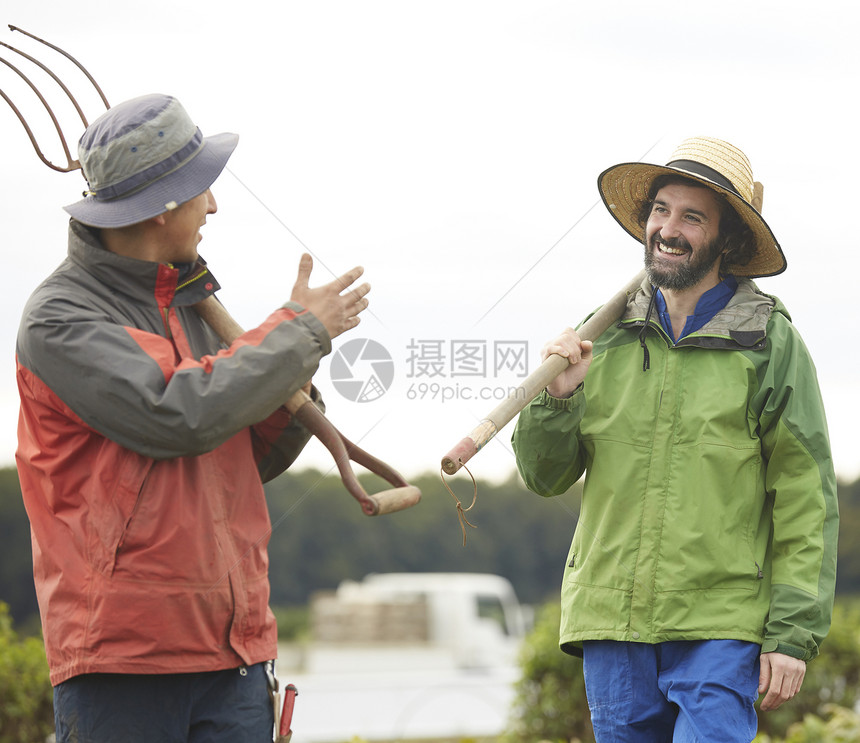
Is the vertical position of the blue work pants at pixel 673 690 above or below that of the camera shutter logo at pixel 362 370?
below

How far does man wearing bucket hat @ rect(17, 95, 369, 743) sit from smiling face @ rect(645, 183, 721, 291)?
101cm

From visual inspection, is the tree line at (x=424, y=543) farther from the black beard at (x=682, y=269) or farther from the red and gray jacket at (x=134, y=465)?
the red and gray jacket at (x=134, y=465)

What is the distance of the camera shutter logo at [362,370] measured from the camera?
289cm

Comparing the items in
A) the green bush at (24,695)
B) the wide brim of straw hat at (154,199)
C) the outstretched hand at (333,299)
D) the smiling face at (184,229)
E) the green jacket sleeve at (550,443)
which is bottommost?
the green bush at (24,695)

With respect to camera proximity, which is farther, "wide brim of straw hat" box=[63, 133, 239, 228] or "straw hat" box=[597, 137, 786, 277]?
"straw hat" box=[597, 137, 786, 277]

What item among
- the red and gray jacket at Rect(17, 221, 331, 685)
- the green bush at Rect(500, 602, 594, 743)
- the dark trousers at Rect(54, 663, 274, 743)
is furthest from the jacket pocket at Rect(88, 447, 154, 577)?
the green bush at Rect(500, 602, 594, 743)

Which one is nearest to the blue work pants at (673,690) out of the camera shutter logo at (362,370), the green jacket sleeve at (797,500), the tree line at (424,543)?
the green jacket sleeve at (797,500)

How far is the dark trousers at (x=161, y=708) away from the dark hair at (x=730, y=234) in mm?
Answer: 1757

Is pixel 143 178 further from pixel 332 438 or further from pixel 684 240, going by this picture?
pixel 684 240

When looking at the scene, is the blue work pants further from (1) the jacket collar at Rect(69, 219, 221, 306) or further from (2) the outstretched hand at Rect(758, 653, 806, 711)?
(1) the jacket collar at Rect(69, 219, 221, 306)

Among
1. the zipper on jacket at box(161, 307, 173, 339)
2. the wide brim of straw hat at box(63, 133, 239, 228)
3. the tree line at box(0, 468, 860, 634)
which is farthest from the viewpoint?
the tree line at box(0, 468, 860, 634)

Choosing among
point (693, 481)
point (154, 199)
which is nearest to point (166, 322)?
point (154, 199)

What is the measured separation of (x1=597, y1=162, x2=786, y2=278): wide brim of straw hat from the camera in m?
3.06

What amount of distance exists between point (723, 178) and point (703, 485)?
0.86 meters
